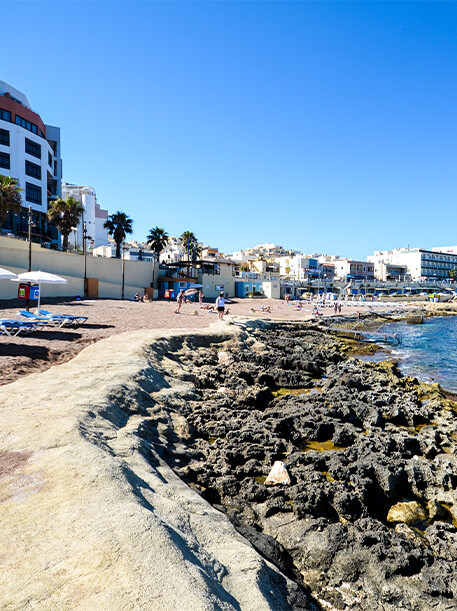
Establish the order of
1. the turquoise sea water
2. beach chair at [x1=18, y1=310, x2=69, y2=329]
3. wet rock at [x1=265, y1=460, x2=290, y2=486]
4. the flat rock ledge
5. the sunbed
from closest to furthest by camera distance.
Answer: the flat rock ledge → wet rock at [x1=265, y1=460, x2=290, y2=486] → the sunbed → beach chair at [x1=18, y1=310, x2=69, y2=329] → the turquoise sea water

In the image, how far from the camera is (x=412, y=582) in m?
4.55

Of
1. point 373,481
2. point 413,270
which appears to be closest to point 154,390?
point 373,481

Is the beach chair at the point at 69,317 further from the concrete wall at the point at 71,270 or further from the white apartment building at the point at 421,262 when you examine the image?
the white apartment building at the point at 421,262

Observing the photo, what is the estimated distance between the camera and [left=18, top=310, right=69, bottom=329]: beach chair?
15648mm

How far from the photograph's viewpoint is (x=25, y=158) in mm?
45750

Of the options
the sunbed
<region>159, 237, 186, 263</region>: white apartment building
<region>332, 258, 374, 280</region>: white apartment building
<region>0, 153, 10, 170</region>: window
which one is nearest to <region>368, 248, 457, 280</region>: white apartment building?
<region>332, 258, 374, 280</region>: white apartment building

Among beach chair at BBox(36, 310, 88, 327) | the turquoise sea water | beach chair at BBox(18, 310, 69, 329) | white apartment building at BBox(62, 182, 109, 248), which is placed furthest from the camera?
white apartment building at BBox(62, 182, 109, 248)

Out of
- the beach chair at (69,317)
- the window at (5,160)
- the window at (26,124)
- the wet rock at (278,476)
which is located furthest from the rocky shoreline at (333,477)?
the window at (26,124)

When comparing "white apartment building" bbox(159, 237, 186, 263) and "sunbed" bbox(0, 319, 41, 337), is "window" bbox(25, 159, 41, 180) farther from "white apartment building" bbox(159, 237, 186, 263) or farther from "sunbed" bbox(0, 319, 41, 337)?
"sunbed" bbox(0, 319, 41, 337)

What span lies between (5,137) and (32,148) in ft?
12.1

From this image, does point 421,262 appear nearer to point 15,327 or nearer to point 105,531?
point 15,327

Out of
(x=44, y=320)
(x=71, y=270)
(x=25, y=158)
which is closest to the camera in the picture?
(x=44, y=320)

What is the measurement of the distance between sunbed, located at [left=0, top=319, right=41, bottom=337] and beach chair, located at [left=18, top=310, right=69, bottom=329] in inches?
37.0

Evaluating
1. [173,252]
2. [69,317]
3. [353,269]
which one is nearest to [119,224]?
[69,317]
